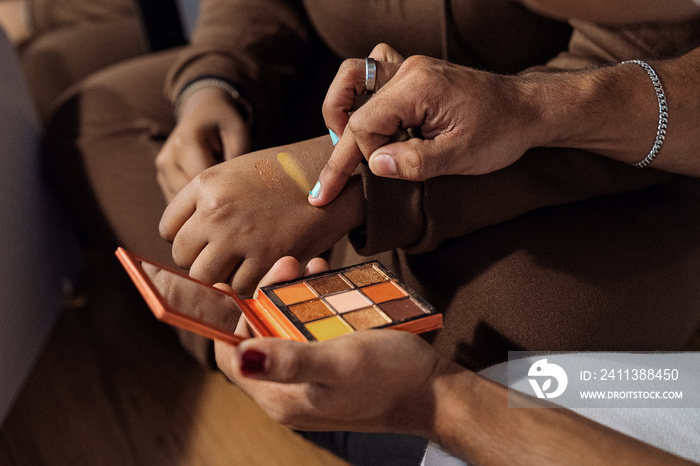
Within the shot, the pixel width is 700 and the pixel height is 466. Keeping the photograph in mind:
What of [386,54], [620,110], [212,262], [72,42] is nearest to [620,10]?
[620,110]

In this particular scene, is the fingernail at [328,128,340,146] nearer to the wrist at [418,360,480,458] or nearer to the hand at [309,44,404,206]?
the hand at [309,44,404,206]

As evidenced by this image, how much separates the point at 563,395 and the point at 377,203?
23 cm

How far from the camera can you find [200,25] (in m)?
0.88

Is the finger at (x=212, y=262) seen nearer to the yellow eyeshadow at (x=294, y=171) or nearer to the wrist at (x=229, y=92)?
the yellow eyeshadow at (x=294, y=171)

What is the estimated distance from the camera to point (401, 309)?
1.38 feet

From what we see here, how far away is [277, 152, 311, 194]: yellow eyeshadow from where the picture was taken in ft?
1.67

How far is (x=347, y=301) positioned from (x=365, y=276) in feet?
0.12

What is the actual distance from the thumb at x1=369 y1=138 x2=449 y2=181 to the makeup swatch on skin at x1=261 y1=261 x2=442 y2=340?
3.4 inches

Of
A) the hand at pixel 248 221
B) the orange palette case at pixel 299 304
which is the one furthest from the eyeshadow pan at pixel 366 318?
the hand at pixel 248 221

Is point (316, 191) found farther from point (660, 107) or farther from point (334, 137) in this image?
point (660, 107)

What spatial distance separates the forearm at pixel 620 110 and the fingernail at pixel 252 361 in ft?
1.01

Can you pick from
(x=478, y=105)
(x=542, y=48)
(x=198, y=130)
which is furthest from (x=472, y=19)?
(x=198, y=130)

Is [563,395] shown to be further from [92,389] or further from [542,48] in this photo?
[92,389]

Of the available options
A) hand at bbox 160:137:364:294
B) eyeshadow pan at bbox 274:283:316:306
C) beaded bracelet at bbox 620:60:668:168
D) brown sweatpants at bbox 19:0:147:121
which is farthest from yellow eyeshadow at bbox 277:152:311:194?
brown sweatpants at bbox 19:0:147:121
